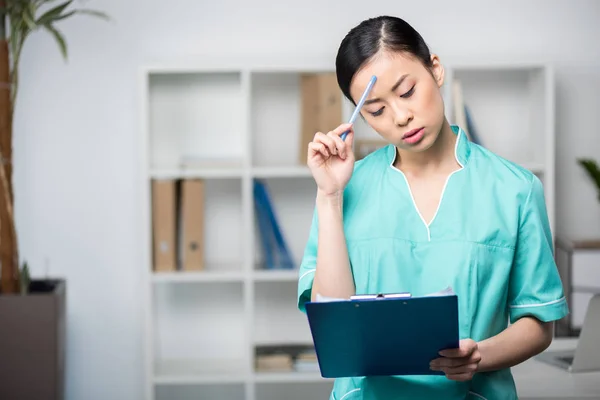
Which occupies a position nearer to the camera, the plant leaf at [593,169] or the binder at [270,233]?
the binder at [270,233]

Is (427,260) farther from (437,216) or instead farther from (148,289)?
(148,289)

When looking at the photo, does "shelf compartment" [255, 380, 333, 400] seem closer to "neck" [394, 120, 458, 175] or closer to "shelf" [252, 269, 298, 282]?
"shelf" [252, 269, 298, 282]

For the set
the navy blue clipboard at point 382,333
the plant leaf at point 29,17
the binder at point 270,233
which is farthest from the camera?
the binder at point 270,233

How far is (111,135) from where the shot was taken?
3574 millimetres

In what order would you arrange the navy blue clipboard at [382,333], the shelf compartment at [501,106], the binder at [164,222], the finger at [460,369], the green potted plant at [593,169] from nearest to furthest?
the navy blue clipboard at [382,333] < the finger at [460,369] < the binder at [164,222] < the green potted plant at [593,169] < the shelf compartment at [501,106]

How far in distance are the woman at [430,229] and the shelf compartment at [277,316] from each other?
88.5 inches

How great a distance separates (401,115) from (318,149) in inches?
5.7

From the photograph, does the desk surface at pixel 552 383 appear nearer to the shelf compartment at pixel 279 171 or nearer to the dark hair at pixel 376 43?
the dark hair at pixel 376 43

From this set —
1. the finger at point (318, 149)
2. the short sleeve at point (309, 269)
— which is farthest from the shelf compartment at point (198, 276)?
the finger at point (318, 149)

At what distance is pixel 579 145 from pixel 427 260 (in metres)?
2.60

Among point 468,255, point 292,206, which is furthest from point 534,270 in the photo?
point 292,206

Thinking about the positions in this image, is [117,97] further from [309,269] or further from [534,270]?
[534,270]

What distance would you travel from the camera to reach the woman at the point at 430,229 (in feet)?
4.20

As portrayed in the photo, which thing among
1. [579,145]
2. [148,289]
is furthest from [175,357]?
[579,145]
